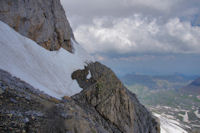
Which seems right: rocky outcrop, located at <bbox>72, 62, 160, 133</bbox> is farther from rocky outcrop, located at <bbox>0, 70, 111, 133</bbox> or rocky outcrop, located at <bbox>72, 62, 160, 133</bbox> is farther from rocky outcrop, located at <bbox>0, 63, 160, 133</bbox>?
rocky outcrop, located at <bbox>0, 70, 111, 133</bbox>

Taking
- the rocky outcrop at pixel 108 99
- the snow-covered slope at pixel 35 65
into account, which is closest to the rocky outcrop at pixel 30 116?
the snow-covered slope at pixel 35 65

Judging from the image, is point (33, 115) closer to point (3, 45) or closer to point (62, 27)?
point (3, 45)

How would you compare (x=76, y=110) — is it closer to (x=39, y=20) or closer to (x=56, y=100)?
(x=56, y=100)

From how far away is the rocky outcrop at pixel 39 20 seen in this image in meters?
21.7

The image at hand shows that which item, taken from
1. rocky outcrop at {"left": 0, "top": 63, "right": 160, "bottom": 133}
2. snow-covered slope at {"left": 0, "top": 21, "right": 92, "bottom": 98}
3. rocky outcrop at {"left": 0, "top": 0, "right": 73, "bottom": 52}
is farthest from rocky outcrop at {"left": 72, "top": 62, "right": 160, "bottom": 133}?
rocky outcrop at {"left": 0, "top": 0, "right": 73, "bottom": 52}

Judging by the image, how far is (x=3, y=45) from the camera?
1747cm

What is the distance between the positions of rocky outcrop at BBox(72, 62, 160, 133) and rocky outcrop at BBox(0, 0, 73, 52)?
30.5 ft

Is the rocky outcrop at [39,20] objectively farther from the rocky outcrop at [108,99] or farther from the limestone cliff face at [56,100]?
the rocky outcrop at [108,99]

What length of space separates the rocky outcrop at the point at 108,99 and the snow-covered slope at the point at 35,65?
204 centimetres

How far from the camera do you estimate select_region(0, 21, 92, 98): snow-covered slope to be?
1643 cm

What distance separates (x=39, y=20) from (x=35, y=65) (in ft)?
36.4

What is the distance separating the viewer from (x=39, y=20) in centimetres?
2608

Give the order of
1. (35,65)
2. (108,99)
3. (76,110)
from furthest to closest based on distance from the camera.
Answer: (108,99)
(35,65)
(76,110)

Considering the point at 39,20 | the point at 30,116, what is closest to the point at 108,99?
the point at 30,116
